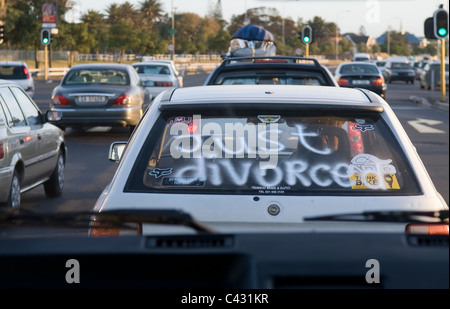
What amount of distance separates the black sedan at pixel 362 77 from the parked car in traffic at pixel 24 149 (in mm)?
20615

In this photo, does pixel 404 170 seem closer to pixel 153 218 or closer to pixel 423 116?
pixel 153 218

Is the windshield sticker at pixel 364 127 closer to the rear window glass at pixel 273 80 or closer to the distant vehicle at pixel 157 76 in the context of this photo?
the rear window glass at pixel 273 80

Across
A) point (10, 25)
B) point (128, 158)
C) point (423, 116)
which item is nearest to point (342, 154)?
point (128, 158)

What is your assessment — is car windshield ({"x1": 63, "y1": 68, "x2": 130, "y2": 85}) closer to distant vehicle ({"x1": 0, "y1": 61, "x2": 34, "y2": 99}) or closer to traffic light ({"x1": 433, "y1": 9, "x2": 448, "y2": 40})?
distant vehicle ({"x1": 0, "y1": 61, "x2": 34, "y2": 99})

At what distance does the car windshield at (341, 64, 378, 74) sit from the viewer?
3132cm

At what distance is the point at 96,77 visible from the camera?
18547 mm

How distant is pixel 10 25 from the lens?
67375 mm

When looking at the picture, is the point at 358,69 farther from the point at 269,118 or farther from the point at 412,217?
the point at 412,217

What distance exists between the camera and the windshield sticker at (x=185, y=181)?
403 centimetres

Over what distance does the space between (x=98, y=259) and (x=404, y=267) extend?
2.68 ft

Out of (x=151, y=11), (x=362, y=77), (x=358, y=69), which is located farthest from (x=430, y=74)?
(x=151, y=11)

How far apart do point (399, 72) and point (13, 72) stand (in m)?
31.5
